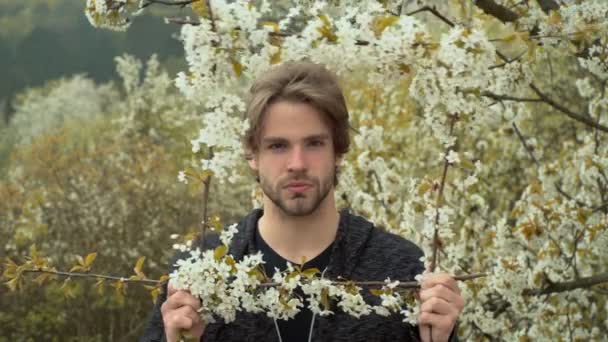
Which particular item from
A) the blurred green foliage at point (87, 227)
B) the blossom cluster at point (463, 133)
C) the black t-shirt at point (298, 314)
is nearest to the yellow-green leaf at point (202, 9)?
the blossom cluster at point (463, 133)

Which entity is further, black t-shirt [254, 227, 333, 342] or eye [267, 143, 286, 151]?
black t-shirt [254, 227, 333, 342]

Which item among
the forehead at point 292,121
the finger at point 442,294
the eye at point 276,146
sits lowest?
the finger at point 442,294

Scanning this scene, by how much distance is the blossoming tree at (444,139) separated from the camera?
1.94 metres

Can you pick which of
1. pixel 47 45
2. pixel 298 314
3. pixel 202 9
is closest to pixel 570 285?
pixel 298 314

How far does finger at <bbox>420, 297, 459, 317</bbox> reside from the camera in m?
2.02

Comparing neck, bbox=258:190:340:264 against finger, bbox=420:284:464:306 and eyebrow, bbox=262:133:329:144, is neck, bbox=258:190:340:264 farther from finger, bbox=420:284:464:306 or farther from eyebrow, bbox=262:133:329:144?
finger, bbox=420:284:464:306

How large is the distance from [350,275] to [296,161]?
45 cm

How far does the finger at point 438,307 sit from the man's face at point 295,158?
0.46 m

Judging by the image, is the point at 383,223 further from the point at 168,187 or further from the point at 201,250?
the point at 168,187

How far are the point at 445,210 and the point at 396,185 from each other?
9.81 feet

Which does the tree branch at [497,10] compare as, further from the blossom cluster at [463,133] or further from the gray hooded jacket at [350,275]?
the gray hooded jacket at [350,275]

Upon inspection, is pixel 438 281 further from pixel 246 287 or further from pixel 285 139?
pixel 285 139

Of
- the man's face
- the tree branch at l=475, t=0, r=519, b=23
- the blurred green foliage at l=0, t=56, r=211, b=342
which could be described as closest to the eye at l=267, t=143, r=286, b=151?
the man's face

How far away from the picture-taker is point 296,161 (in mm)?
2238
